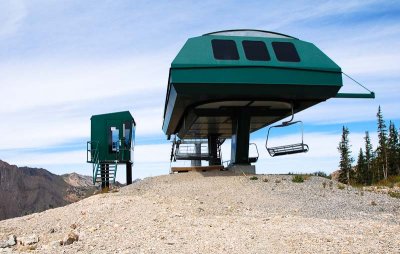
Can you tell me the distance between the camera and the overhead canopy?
56.3 feet

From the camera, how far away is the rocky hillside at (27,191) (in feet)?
230

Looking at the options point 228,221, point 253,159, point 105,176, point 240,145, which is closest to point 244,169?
point 253,159

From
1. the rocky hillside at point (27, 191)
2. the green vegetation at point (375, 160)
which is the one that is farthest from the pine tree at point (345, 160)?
the rocky hillside at point (27, 191)

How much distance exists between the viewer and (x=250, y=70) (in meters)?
17.6

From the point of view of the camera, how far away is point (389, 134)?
70.2 m

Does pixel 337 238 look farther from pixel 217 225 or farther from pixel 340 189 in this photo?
pixel 340 189

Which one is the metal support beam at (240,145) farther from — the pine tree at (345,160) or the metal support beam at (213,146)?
the pine tree at (345,160)

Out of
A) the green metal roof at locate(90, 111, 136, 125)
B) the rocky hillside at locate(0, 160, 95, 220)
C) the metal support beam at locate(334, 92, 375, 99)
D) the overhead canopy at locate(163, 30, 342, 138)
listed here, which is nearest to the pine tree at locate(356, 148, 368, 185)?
the rocky hillside at locate(0, 160, 95, 220)

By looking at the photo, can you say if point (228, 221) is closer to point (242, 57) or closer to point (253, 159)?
point (242, 57)

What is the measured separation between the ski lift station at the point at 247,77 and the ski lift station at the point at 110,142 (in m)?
7.60

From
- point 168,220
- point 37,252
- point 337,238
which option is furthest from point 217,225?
point 37,252

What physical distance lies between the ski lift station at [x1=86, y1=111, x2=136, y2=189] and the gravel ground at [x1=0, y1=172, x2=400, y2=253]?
10649 mm

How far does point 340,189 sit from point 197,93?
22.1 ft

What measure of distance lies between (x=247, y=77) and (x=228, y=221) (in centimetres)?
875
